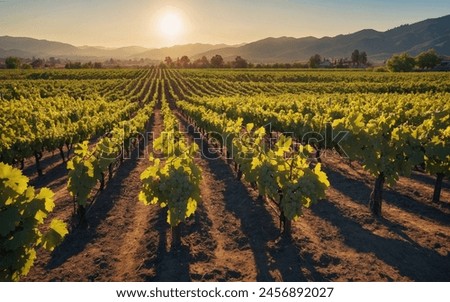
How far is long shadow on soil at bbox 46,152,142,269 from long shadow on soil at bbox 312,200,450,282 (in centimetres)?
729

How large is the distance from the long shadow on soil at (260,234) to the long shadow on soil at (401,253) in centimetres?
185

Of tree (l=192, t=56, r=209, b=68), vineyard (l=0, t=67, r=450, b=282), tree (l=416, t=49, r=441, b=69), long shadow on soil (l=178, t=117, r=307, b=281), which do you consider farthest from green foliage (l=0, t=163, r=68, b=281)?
tree (l=192, t=56, r=209, b=68)

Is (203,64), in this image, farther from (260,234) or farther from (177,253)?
(177,253)

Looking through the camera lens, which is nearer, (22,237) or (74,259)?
(22,237)

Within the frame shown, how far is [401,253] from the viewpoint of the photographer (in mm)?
8680

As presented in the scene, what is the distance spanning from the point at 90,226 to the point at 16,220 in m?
5.05

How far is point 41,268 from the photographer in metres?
8.30

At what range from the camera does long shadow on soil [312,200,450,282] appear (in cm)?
791

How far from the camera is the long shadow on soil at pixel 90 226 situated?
29.3ft

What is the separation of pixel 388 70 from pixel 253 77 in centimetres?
4531

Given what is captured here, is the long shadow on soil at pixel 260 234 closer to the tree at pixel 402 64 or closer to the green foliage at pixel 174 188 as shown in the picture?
the green foliage at pixel 174 188

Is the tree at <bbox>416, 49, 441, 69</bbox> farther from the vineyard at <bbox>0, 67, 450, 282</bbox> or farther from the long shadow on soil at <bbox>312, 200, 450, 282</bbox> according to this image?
the long shadow on soil at <bbox>312, 200, 450, 282</bbox>
